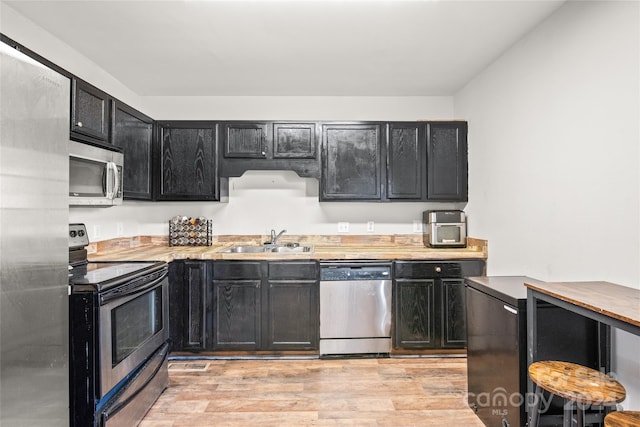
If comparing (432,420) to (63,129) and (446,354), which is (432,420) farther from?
(63,129)

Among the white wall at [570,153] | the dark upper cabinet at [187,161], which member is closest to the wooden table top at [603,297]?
the white wall at [570,153]

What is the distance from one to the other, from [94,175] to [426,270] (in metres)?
2.66

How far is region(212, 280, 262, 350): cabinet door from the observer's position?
3184mm

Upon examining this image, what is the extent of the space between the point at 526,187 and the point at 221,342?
8.89ft

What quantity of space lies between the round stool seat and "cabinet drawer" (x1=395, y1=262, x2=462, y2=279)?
1.60 m

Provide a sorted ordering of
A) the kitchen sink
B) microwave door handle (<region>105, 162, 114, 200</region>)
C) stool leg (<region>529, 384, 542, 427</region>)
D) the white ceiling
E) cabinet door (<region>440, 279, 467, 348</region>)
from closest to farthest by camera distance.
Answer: stool leg (<region>529, 384, 542, 427</region>) < the white ceiling < microwave door handle (<region>105, 162, 114, 200</region>) < cabinet door (<region>440, 279, 467, 348</region>) < the kitchen sink

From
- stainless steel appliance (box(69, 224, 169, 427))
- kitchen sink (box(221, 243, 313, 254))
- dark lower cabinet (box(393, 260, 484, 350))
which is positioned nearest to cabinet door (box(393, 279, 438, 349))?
dark lower cabinet (box(393, 260, 484, 350))

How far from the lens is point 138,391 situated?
2.20 meters

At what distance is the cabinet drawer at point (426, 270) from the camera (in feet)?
10.6

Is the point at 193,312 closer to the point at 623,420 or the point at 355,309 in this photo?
the point at 355,309

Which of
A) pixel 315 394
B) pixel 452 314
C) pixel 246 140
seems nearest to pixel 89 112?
pixel 246 140

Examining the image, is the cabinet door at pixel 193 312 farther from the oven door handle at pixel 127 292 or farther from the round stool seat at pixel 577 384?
the round stool seat at pixel 577 384

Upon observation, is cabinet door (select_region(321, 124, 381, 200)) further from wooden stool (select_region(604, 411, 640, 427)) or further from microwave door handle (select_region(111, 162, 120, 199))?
wooden stool (select_region(604, 411, 640, 427))

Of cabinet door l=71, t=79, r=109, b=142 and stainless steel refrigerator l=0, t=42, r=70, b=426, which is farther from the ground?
cabinet door l=71, t=79, r=109, b=142
